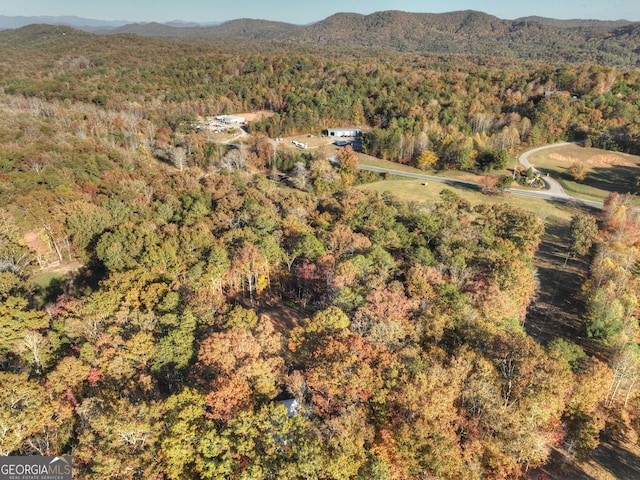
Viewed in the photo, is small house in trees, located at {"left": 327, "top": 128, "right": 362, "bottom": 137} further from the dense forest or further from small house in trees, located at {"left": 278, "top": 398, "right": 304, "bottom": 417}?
small house in trees, located at {"left": 278, "top": 398, "right": 304, "bottom": 417}

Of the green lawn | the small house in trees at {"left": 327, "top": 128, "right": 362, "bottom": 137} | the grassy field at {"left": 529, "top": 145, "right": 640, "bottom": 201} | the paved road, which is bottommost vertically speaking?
the green lawn

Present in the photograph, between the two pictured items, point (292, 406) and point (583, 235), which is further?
point (583, 235)

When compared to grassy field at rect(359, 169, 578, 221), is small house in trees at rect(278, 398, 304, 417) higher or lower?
higher

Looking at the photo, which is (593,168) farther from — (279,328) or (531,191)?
(279,328)

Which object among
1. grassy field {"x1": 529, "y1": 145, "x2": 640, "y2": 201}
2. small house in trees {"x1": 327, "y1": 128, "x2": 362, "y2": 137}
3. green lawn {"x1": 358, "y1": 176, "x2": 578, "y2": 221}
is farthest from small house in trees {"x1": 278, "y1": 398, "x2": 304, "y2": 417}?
small house in trees {"x1": 327, "y1": 128, "x2": 362, "y2": 137}

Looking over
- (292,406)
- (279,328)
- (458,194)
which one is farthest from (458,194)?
(292,406)

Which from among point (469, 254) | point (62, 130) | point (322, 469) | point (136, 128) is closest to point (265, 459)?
point (322, 469)

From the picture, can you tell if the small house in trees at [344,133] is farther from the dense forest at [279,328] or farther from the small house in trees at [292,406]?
the small house in trees at [292,406]

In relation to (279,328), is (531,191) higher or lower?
lower
